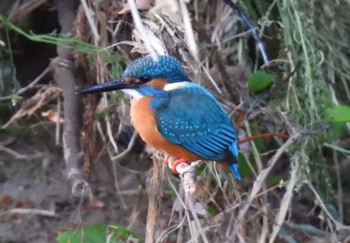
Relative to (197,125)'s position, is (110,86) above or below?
above

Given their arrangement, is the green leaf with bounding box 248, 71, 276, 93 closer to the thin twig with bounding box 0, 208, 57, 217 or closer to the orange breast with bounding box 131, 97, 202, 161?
the orange breast with bounding box 131, 97, 202, 161

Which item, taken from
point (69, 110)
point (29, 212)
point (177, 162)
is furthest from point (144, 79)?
point (29, 212)

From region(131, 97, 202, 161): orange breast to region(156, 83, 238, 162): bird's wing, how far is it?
2 centimetres

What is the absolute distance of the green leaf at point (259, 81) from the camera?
348 centimetres

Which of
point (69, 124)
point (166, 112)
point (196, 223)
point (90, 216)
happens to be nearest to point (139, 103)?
point (166, 112)

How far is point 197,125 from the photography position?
2.88 m

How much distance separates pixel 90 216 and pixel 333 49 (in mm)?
1188

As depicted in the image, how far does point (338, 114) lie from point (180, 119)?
2.25 feet

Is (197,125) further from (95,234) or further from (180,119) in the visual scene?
(95,234)

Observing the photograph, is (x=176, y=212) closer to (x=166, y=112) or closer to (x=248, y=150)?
(x=248, y=150)

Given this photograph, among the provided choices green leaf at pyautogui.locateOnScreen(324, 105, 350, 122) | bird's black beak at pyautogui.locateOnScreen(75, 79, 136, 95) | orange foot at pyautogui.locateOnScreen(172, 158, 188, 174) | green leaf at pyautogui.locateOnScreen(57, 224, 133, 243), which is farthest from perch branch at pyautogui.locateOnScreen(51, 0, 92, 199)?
green leaf at pyautogui.locateOnScreen(324, 105, 350, 122)

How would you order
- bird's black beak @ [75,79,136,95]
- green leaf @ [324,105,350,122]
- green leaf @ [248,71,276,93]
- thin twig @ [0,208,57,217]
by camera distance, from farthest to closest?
thin twig @ [0,208,57,217] < green leaf @ [248,71,276,93] < green leaf @ [324,105,350,122] < bird's black beak @ [75,79,136,95]

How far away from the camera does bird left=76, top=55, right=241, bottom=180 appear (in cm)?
282

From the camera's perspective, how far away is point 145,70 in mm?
2748
